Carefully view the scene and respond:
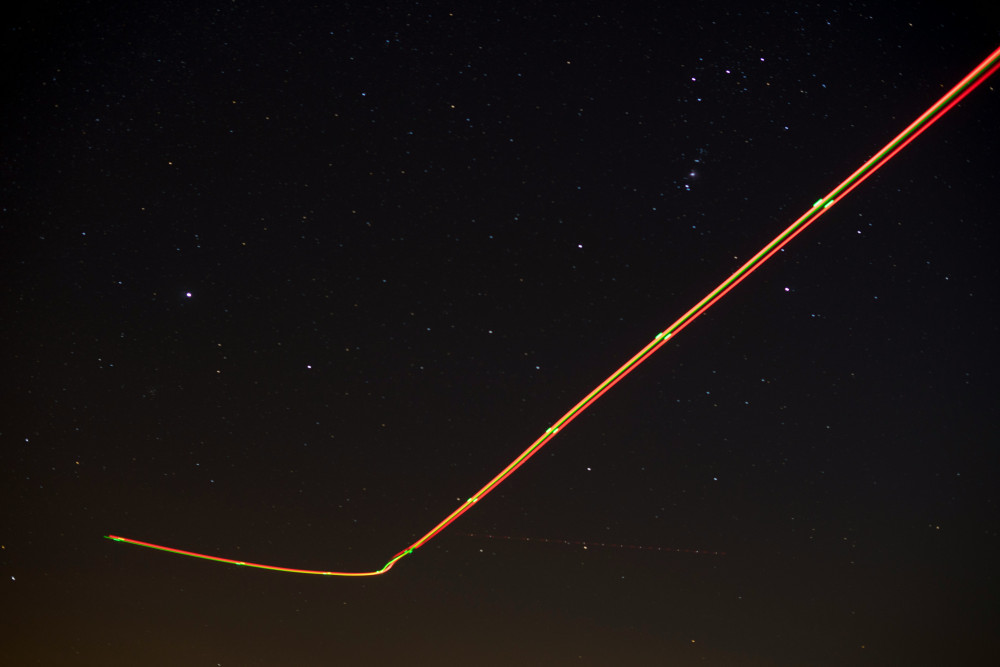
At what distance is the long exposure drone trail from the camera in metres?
0.88

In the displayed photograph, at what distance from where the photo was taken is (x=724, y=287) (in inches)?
37.3

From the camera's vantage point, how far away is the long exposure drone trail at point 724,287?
0.88 meters

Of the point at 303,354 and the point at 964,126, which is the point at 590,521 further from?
the point at 964,126

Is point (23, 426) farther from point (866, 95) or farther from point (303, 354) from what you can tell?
point (866, 95)

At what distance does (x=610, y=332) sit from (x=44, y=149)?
3.29ft

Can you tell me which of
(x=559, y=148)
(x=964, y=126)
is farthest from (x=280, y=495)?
(x=964, y=126)

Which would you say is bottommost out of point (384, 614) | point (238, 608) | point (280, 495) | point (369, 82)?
point (384, 614)

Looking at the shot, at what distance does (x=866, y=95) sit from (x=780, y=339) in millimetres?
394

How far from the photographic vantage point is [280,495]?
1.04m

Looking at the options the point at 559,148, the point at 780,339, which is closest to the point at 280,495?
the point at 559,148

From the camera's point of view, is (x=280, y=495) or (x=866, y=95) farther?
(x=280, y=495)

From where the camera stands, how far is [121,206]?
0.99m

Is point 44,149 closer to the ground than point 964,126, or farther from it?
farther from it

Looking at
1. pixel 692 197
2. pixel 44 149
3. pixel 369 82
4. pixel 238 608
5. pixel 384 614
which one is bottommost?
pixel 384 614
